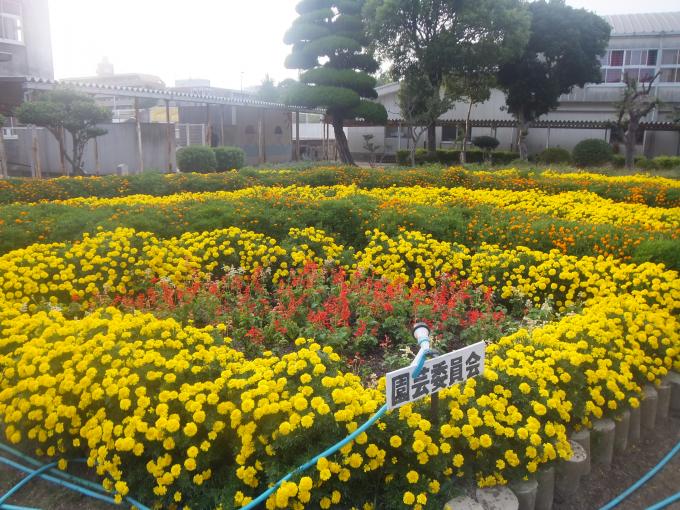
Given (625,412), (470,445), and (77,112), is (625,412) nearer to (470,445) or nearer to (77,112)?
(470,445)

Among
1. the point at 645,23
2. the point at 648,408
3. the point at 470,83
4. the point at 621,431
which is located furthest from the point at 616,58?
the point at 621,431

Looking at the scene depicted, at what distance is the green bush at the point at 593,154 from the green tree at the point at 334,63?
23.4ft

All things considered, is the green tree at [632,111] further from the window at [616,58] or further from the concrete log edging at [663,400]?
the concrete log edging at [663,400]

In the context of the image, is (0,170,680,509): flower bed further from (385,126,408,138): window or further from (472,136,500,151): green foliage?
(385,126,408,138): window

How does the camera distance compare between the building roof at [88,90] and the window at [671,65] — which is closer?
the building roof at [88,90]

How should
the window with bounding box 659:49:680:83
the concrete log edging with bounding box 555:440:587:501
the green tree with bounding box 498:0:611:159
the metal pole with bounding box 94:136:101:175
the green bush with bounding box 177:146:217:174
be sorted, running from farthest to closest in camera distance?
1. the window with bounding box 659:49:680:83
2. the green tree with bounding box 498:0:611:159
3. the metal pole with bounding box 94:136:101:175
4. the green bush with bounding box 177:146:217:174
5. the concrete log edging with bounding box 555:440:587:501

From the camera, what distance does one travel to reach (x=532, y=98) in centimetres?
2230

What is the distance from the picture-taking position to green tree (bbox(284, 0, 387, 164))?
18938mm

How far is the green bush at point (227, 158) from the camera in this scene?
16312 mm

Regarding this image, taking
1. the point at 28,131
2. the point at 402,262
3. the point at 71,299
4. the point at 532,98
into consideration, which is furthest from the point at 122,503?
the point at 532,98

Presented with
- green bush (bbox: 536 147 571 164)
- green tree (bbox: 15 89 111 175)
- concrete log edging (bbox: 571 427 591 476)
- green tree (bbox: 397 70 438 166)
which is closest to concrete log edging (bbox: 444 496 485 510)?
concrete log edging (bbox: 571 427 591 476)

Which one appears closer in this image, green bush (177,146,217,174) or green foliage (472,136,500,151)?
green bush (177,146,217,174)

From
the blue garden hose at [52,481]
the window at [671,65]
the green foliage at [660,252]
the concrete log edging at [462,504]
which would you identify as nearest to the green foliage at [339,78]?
the window at [671,65]

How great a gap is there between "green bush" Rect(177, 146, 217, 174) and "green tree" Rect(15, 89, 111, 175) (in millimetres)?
2056
